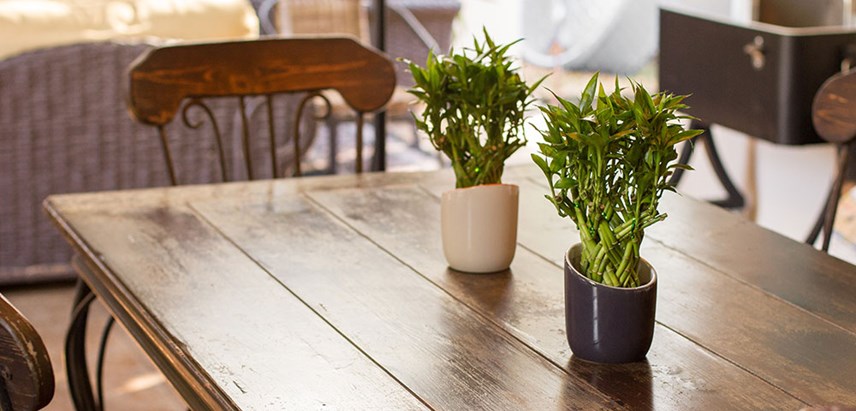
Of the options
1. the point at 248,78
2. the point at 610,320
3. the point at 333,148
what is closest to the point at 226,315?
the point at 610,320

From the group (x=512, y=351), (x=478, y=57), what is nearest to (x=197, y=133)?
(x=478, y=57)

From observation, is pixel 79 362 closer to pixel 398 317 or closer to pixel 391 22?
pixel 398 317

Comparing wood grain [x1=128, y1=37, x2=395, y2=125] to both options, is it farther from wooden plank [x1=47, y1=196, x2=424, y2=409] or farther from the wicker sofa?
the wicker sofa

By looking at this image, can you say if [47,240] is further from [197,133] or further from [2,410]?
[2,410]

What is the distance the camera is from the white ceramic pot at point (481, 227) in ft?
4.67

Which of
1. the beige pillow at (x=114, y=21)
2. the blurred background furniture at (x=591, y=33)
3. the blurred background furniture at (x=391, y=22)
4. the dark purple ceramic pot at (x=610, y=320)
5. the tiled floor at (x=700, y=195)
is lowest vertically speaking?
the tiled floor at (x=700, y=195)

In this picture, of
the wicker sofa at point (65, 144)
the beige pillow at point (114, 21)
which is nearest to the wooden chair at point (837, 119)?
the wicker sofa at point (65, 144)

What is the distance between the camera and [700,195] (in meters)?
4.25

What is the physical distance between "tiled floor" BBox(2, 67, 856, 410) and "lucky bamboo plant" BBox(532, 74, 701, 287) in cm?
149

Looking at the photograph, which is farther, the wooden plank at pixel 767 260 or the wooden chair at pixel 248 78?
the wooden chair at pixel 248 78

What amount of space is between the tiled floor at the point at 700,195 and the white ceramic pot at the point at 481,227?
127 cm

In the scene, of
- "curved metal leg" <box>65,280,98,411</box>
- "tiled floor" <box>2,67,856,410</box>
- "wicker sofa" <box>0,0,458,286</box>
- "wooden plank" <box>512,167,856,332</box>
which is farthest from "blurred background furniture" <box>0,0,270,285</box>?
"wooden plank" <box>512,167,856,332</box>

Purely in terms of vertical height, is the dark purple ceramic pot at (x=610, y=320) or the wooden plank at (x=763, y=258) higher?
the dark purple ceramic pot at (x=610, y=320)

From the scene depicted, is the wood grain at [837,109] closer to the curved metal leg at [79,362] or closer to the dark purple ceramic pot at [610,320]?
the dark purple ceramic pot at [610,320]
